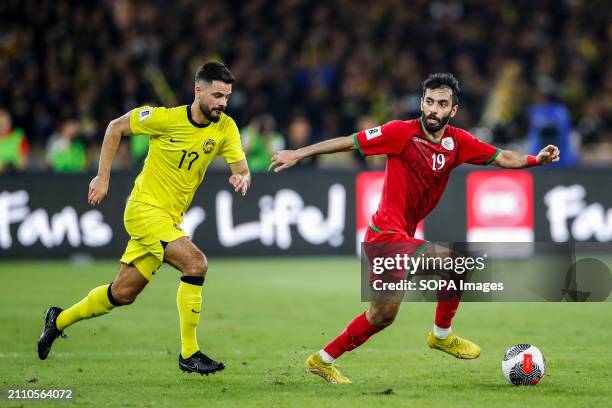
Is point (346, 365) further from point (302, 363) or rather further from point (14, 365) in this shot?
point (14, 365)

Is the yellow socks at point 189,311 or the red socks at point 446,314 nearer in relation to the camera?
the yellow socks at point 189,311

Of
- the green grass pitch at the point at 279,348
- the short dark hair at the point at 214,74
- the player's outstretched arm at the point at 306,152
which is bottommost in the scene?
the green grass pitch at the point at 279,348

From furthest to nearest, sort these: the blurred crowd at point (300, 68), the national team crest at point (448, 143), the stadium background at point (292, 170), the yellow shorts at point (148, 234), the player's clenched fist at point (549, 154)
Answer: the blurred crowd at point (300, 68)
the stadium background at point (292, 170)
the yellow shorts at point (148, 234)
the national team crest at point (448, 143)
the player's clenched fist at point (549, 154)

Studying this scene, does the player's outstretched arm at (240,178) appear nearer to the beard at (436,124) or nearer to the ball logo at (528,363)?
the beard at (436,124)

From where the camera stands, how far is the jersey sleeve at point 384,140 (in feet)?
25.5

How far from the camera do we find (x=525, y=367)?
752 centimetres

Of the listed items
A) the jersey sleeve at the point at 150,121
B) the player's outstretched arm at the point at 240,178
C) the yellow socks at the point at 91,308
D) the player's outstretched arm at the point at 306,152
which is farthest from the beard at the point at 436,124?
the yellow socks at the point at 91,308

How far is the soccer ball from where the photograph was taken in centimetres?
752

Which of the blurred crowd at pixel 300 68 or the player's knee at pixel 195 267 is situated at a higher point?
the blurred crowd at pixel 300 68

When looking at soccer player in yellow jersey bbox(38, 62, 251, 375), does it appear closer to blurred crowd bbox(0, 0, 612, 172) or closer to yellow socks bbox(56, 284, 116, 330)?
yellow socks bbox(56, 284, 116, 330)

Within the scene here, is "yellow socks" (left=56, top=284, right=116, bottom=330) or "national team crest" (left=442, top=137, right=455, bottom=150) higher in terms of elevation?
"national team crest" (left=442, top=137, right=455, bottom=150)

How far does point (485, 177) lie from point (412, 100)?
4129mm

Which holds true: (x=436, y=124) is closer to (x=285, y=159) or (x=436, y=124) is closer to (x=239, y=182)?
(x=285, y=159)

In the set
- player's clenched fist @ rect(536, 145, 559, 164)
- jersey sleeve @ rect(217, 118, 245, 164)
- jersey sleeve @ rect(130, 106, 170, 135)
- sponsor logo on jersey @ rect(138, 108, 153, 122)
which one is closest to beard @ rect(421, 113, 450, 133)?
player's clenched fist @ rect(536, 145, 559, 164)
